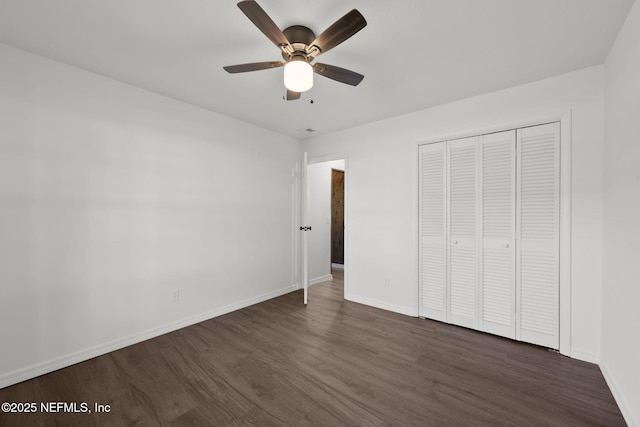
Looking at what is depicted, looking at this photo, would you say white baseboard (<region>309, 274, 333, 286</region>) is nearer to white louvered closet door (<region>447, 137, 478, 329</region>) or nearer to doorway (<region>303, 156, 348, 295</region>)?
doorway (<region>303, 156, 348, 295</region>)

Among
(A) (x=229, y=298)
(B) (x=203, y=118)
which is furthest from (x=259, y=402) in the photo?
(B) (x=203, y=118)

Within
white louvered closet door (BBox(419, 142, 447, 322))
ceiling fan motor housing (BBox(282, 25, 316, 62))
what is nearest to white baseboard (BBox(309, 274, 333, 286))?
white louvered closet door (BBox(419, 142, 447, 322))

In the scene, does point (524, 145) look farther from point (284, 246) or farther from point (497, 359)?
point (284, 246)

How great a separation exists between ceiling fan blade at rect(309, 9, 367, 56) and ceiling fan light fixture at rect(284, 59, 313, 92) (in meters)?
0.13

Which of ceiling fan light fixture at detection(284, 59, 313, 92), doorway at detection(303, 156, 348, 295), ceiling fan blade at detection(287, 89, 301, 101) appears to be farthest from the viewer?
doorway at detection(303, 156, 348, 295)

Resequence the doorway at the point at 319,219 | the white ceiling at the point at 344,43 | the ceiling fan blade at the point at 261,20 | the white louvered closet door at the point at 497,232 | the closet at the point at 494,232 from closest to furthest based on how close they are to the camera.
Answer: the ceiling fan blade at the point at 261,20 < the white ceiling at the point at 344,43 < the closet at the point at 494,232 < the white louvered closet door at the point at 497,232 < the doorway at the point at 319,219

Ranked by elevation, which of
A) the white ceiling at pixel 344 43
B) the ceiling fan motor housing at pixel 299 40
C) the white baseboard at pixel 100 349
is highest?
the white ceiling at pixel 344 43

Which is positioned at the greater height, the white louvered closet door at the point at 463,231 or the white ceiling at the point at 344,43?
the white ceiling at the point at 344,43

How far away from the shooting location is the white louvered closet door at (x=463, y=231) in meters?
2.93

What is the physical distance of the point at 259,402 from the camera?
183 centimetres

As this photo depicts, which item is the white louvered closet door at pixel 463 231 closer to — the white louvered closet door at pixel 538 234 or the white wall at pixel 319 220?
the white louvered closet door at pixel 538 234

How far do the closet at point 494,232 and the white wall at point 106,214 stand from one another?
2.50 m

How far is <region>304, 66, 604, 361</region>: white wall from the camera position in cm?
228

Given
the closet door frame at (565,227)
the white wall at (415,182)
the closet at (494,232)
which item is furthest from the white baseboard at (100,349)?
the closet door frame at (565,227)
